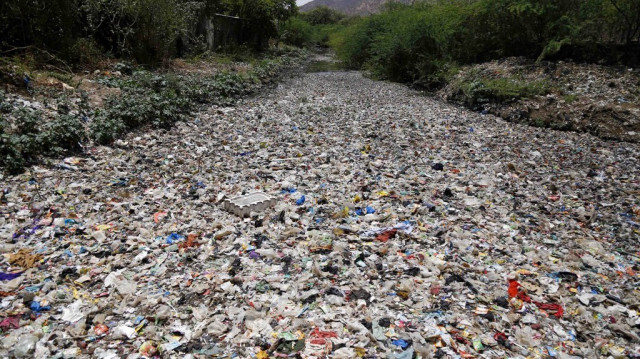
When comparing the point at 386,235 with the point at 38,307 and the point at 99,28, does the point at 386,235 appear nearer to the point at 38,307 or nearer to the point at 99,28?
the point at 38,307

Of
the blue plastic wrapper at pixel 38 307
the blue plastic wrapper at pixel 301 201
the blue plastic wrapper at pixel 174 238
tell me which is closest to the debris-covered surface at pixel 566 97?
the blue plastic wrapper at pixel 301 201

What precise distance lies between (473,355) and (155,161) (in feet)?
13.8

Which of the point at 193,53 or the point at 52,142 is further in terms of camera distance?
the point at 193,53

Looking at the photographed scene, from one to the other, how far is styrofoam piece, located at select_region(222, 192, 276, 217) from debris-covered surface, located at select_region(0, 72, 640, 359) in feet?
0.29

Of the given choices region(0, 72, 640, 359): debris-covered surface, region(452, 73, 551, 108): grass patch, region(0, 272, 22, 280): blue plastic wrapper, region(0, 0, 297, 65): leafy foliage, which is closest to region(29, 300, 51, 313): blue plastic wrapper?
region(0, 72, 640, 359): debris-covered surface

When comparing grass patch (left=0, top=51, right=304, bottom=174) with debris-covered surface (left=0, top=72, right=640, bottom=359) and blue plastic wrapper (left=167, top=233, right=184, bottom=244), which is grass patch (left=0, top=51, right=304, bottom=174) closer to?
debris-covered surface (left=0, top=72, right=640, bottom=359)

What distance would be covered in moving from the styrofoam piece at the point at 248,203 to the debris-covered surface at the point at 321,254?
9 cm

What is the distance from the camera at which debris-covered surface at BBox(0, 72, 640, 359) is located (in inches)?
89.7

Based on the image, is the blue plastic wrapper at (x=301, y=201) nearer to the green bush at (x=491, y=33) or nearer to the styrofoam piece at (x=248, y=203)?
the styrofoam piece at (x=248, y=203)

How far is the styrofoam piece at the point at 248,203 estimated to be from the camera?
3.67m

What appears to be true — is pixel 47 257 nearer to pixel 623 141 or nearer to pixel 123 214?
pixel 123 214

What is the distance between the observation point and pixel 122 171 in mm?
4461

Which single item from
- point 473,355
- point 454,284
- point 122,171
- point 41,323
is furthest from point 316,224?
point 122,171

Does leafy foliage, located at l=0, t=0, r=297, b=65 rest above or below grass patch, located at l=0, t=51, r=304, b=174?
above
